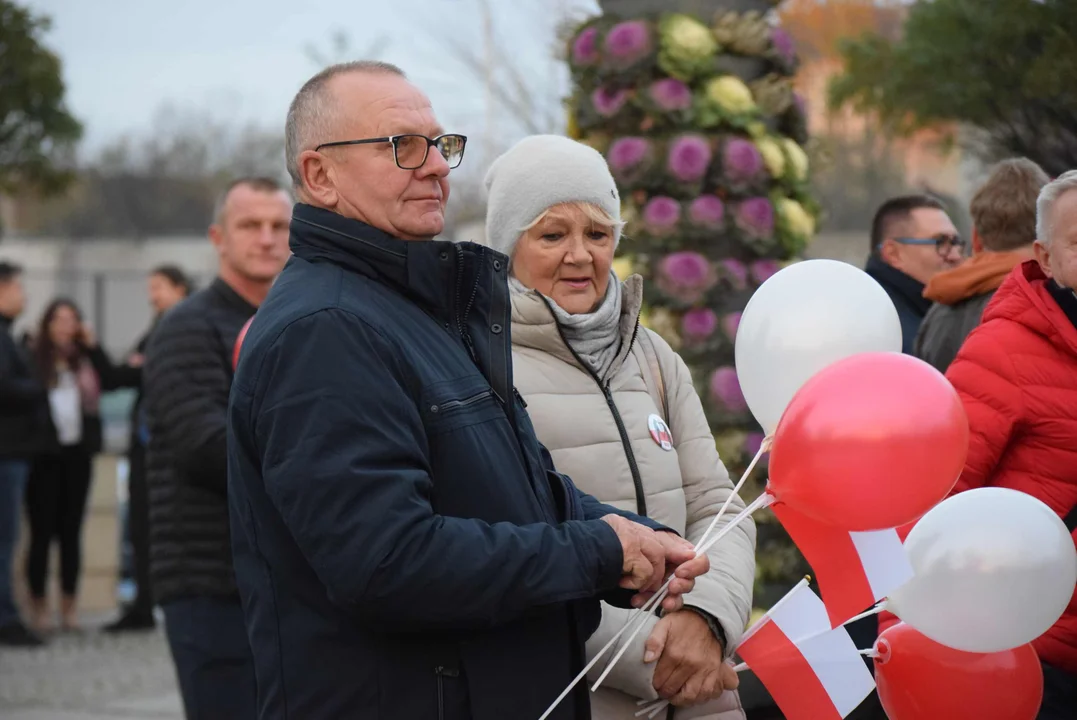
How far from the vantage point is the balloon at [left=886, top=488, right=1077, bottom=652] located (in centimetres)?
297

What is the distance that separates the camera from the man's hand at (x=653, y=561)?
246 centimetres

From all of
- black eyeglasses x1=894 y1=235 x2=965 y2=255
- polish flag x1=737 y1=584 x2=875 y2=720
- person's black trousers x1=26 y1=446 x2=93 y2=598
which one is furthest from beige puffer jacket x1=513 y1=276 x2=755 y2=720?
person's black trousers x1=26 y1=446 x2=93 y2=598

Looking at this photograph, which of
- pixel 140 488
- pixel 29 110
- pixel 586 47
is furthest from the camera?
pixel 29 110

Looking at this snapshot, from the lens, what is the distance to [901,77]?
245 inches

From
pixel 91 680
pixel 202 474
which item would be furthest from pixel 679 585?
pixel 91 680

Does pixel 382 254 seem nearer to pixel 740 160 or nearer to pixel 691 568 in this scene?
pixel 691 568

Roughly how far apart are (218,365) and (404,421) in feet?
8.00

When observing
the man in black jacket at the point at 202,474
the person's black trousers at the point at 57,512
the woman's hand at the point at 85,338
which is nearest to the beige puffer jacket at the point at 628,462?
the man in black jacket at the point at 202,474

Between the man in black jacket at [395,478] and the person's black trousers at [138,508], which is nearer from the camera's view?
the man in black jacket at [395,478]

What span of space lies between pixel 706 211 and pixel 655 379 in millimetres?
2362

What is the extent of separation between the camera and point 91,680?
824 centimetres

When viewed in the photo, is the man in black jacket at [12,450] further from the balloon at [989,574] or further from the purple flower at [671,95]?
the balloon at [989,574]

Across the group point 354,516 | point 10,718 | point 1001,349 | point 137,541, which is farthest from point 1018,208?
point 137,541

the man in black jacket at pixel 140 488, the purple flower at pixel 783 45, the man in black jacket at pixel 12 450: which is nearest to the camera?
the purple flower at pixel 783 45
